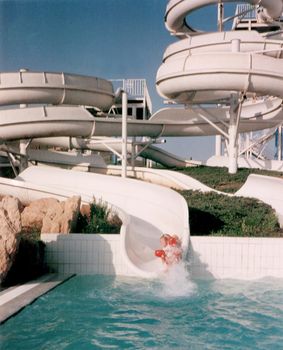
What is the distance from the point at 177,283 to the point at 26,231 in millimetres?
4176

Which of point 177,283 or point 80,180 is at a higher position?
point 80,180

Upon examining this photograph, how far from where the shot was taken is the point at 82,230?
441 inches

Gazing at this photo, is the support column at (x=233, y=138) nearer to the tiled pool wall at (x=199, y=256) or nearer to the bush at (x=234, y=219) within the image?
the bush at (x=234, y=219)

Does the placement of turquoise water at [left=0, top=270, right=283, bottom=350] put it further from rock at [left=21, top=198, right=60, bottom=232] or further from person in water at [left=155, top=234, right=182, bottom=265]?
rock at [left=21, top=198, right=60, bottom=232]

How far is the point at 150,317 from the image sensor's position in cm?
718

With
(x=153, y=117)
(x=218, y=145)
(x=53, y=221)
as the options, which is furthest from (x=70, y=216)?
(x=218, y=145)

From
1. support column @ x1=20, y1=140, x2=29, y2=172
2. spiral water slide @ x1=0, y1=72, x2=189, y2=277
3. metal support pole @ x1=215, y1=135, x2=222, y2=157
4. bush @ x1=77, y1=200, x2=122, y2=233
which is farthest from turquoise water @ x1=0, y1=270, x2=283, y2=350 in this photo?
metal support pole @ x1=215, y1=135, x2=222, y2=157

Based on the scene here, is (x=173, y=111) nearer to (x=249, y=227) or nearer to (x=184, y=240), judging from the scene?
(x=249, y=227)

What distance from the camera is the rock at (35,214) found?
472 inches

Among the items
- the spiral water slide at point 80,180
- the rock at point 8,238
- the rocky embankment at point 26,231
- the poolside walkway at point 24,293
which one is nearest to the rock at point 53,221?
the rocky embankment at point 26,231

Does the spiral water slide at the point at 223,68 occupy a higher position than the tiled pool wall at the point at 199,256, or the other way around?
the spiral water slide at the point at 223,68

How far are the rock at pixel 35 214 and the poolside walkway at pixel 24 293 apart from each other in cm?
262

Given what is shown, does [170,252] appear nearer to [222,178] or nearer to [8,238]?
[8,238]

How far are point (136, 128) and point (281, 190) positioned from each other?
11.5m
